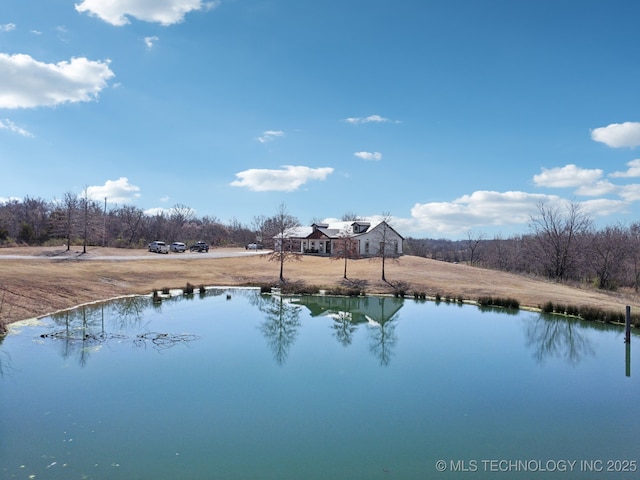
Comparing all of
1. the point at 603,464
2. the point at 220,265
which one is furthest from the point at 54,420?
the point at 220,265

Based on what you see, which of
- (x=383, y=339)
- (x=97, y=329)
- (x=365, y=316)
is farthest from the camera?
Answer: (x=365, y=316)

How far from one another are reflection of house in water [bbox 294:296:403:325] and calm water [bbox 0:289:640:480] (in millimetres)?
4484

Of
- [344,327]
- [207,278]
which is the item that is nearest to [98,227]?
[207,278]

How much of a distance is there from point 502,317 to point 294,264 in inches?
1049

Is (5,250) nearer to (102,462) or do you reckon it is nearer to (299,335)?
(299,335)

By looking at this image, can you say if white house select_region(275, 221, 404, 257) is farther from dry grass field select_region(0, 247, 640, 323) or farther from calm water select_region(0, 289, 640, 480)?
calm water select_region(0, 289, 640, 480)

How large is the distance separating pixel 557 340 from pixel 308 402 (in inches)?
625

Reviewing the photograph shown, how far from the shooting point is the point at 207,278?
1622 inches

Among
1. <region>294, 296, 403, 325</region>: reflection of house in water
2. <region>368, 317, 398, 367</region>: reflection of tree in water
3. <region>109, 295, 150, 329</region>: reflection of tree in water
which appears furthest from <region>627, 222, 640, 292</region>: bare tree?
<region>109, 295, 150, 329</region>: reflection of tree in water

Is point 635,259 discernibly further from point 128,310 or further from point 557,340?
point 128,310

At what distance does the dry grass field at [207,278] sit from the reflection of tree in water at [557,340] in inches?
172

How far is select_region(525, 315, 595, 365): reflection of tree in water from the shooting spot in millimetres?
19442

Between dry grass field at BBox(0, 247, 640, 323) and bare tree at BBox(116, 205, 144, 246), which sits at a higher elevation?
bare tree at BBox(116, 205, 144, 246)

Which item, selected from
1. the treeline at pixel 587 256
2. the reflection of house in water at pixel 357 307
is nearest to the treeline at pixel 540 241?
the treeline at pixel 587 256
